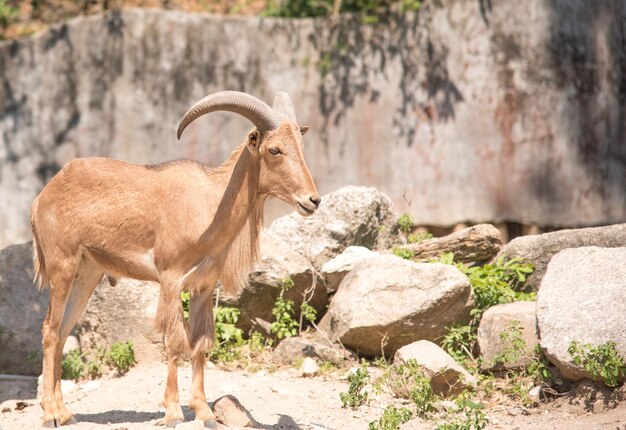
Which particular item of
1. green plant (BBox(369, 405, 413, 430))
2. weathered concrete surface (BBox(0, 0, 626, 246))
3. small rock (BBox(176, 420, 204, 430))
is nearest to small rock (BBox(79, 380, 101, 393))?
small rock (BBox(176, 420, 204, 430))

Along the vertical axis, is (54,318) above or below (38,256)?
below

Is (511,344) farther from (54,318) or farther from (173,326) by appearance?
(54,318)

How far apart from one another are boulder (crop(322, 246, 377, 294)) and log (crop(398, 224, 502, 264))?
62 centimetres

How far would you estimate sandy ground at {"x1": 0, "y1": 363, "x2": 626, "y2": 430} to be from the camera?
286 inches

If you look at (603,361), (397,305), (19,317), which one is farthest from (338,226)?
(19,317)

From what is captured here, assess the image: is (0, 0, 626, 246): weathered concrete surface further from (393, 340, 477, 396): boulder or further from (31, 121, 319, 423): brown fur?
(31, 121, 319, 423): brown fur

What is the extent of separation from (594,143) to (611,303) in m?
3.93

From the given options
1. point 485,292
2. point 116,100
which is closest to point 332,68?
point 116,100

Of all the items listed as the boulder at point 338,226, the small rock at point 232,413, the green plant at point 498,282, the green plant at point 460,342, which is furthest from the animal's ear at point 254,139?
the green plant at point 498,282

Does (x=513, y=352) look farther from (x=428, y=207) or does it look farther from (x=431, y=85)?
(x=431, y=85)

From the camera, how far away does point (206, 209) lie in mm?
7023

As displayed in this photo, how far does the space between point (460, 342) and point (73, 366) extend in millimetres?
3622

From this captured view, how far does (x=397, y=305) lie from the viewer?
331 inches

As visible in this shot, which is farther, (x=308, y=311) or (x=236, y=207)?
(x=308, y=311)
